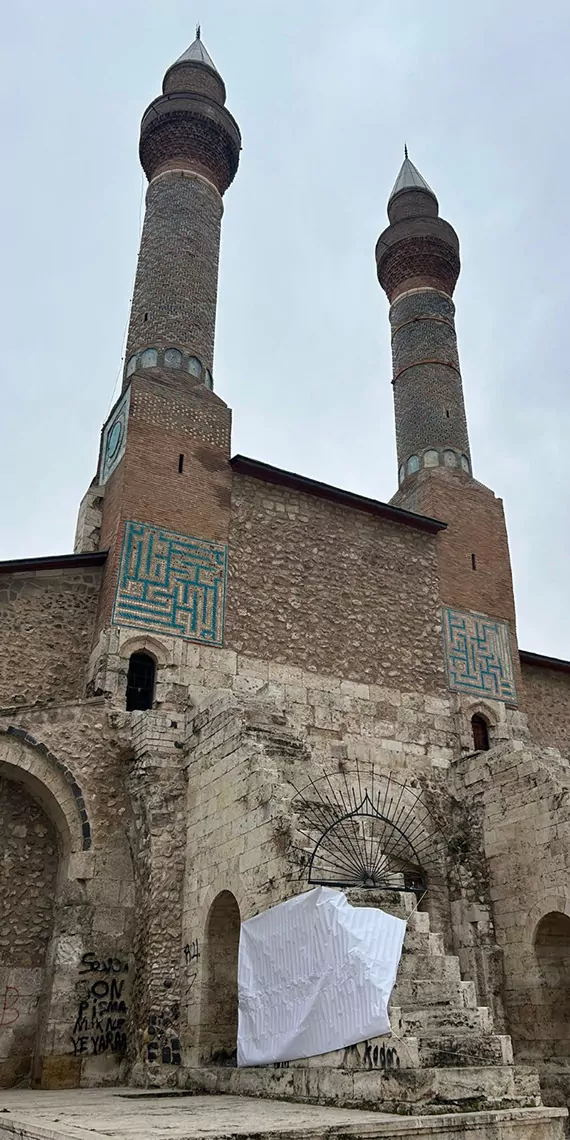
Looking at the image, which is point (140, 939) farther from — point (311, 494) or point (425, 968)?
point (311, 494)

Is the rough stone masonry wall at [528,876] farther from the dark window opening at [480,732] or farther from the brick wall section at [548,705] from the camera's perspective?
the brick wall section at [548,705]

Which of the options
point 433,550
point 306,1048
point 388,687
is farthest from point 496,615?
point 306,1048

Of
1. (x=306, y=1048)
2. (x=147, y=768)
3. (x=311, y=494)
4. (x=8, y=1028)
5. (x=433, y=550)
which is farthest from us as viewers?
(x=433, y=550)

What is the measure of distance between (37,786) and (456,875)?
5.12m

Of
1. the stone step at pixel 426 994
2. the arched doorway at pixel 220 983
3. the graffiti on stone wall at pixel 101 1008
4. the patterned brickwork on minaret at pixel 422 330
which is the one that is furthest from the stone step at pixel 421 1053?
the patterned brickwork on minaret at pixel 422 330

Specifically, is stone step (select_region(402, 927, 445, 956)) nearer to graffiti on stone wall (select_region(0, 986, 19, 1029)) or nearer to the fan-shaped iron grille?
the fan-shaped iron grille

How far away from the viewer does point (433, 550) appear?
1460 centimetres

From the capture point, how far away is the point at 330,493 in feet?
44.9

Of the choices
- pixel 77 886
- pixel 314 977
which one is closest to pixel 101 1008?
pixel 77 886

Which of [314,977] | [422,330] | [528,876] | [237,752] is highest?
[422,330]

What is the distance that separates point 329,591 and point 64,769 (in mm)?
4900

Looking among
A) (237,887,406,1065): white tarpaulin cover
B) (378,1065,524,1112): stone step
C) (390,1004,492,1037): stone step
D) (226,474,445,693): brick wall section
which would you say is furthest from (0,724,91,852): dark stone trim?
(378,1065,524,1112): stone step

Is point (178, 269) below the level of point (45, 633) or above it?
above

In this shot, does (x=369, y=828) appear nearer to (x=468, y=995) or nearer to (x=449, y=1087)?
(x=468, y=995)
